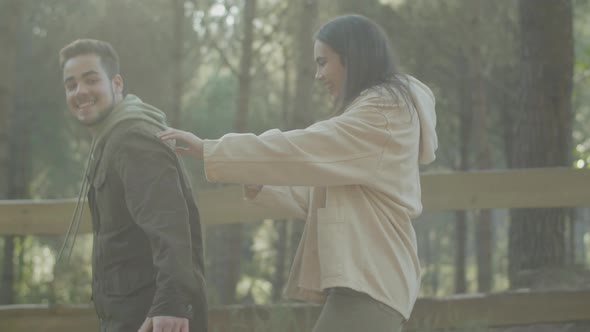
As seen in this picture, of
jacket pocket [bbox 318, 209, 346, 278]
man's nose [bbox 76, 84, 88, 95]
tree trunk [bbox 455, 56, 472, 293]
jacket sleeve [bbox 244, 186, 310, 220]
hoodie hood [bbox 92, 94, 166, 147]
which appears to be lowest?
tree trunk [bbox 455, 56, 472, 293]

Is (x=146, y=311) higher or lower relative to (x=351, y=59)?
lower

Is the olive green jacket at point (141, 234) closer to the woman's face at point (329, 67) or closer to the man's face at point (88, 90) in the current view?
the man's face at point (88, 90)

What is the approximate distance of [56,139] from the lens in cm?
2114

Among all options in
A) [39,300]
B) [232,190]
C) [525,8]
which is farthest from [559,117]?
[39,300]

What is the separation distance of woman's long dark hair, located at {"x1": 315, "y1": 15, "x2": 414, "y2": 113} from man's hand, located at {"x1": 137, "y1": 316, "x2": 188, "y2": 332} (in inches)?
36.3

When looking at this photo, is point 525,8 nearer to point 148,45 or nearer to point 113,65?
point 113,65

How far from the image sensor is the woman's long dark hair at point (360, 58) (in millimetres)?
2969

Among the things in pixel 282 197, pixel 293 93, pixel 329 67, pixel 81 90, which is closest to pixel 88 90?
pixel 81 90

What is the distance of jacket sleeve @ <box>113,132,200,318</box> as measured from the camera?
9.55 feet

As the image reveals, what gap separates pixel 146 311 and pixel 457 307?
264cm

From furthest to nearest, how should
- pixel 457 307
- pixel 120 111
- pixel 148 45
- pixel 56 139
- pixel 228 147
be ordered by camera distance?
pixel 56 139 < pixel 148 45 < pixel 457 307 < pixel 120 111 < pixel 228 147

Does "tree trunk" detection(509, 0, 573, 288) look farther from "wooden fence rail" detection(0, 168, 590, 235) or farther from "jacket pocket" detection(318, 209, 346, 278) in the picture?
"jacket pocket" detection(318, 209, 346, 278)

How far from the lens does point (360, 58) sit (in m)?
2.97

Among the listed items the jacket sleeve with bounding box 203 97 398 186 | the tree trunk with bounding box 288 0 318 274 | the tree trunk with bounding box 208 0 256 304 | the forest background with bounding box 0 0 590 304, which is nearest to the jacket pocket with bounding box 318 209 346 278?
the jacket sleeve with bounding box 203 97 398 186
